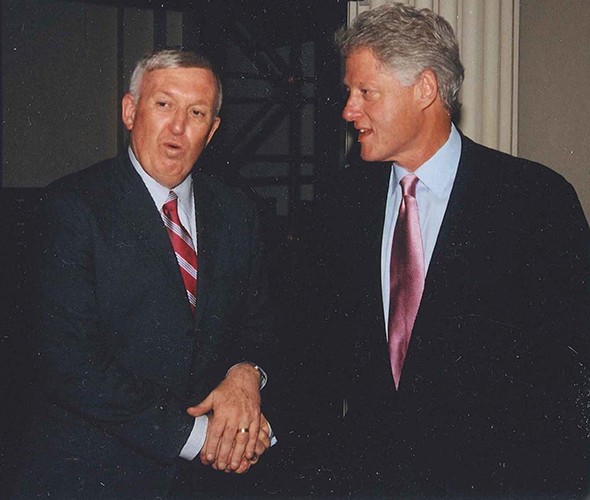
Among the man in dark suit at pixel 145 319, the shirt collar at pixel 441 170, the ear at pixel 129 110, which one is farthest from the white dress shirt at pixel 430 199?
the ear at pixel 129 110

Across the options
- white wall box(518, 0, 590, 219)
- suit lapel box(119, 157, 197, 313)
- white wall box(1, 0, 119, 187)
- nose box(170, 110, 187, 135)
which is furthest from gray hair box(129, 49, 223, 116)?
white wall box(1, 0, 119, 187)

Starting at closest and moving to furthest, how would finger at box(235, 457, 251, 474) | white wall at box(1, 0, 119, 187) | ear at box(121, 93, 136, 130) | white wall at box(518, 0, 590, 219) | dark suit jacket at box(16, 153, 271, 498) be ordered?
dark suit jacket at box(16, 153, 271, 498)
finger at box(235, 457, 251, 474)
ear at box(121, 93, 136, 130)
white wall at box(518, 0, 590, 219)
white wall at box(1, 0, 119, 187)

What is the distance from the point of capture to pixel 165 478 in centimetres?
197

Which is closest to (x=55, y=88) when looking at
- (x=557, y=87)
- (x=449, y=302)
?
(x=557, y=87)

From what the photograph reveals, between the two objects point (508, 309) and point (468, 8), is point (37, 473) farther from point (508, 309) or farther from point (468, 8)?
point (468, 8)

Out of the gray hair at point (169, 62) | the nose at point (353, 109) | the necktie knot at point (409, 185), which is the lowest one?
the necktie knot at point (409, 185)

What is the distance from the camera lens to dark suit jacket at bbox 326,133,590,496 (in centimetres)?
196

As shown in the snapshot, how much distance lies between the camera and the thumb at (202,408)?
1.91m

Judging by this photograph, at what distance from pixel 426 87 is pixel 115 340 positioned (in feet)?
3.51

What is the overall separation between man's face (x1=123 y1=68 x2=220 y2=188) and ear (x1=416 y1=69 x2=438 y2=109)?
0.56m

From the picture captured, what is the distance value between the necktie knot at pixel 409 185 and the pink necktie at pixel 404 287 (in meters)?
0.06

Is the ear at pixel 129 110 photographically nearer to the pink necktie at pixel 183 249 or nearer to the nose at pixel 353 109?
the pink necktie at pixel 183 249

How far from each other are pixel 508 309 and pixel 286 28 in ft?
12.3

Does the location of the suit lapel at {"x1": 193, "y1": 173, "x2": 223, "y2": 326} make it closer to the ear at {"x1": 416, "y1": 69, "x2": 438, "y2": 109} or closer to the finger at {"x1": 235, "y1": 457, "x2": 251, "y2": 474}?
the finger at {"x1": 235, "y1": 457, "x2": 251, "y2": 474}
